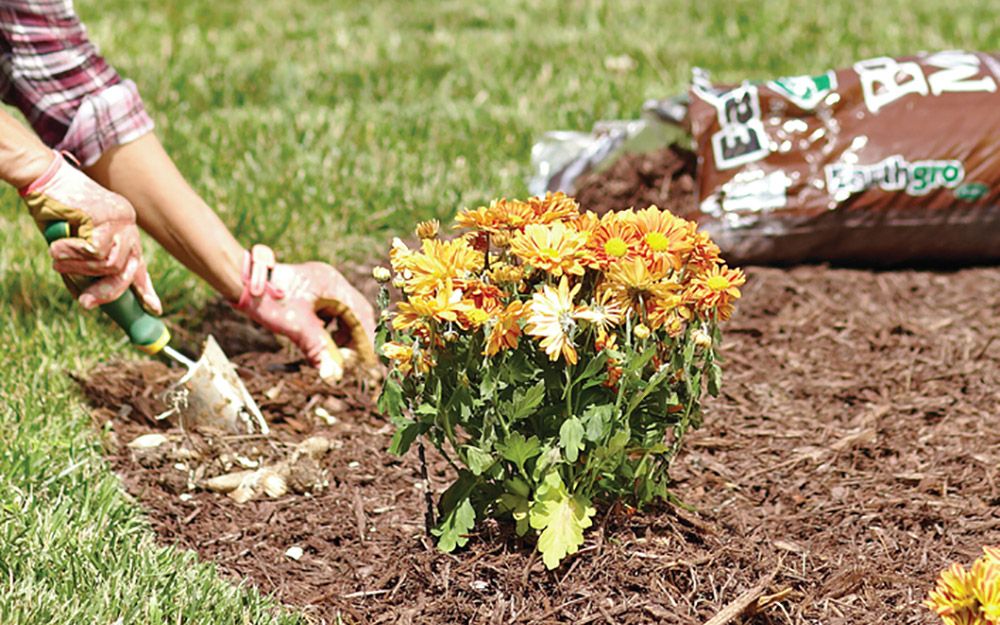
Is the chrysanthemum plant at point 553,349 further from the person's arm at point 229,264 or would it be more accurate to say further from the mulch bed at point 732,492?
the person's arm at point 229,264

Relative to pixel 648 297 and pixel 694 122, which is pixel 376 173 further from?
pixel 648 297

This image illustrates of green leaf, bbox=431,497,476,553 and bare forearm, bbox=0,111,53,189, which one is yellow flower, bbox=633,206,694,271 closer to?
green leaf, bbox=431,497,476,553

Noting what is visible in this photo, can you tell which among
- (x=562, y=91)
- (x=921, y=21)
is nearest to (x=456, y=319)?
(x=562, y=91)

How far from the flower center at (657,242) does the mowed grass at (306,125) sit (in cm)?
93

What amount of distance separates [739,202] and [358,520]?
186cm

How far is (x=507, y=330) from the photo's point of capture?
1.74m

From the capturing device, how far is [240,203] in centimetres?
373

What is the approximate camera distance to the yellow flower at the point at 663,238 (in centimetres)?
175

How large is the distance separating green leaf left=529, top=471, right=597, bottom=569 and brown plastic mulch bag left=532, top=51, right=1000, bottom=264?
1893mm

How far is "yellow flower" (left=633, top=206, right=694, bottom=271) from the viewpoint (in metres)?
1.75

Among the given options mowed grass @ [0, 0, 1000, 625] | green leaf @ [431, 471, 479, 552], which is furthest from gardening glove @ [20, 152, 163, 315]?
green leaf @ [431, 471, 479, 552]

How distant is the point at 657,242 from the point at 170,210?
1569mm

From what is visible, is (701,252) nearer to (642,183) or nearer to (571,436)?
(571,436)

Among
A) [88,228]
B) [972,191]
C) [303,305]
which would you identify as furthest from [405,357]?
[972,191]
